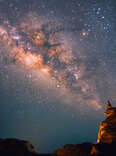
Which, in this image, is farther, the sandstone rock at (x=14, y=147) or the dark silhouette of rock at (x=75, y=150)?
the dark silhouette of rock at (x=75, y=150)

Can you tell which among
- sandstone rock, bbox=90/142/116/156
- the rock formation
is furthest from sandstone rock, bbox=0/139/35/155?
the rock formation

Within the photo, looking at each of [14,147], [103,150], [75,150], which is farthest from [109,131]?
[14,147]

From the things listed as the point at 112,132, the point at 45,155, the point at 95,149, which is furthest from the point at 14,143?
the point at 112,132

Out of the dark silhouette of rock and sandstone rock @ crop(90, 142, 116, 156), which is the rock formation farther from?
the dark silhouette of rock

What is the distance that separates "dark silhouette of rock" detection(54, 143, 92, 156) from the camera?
791 cm

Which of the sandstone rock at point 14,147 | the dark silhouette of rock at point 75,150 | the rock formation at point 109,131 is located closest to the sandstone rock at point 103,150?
the dark silhouette of rock at point 75,150

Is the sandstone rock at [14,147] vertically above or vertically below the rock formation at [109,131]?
above

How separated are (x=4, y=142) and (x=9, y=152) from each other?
0.80 m

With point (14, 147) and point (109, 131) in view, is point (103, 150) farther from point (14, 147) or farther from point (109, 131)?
point (14, 147)

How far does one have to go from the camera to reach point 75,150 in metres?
8.12

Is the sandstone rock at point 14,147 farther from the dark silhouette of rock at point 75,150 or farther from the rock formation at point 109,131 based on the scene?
the rock formation at point 109,131

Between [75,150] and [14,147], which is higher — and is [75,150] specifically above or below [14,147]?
below

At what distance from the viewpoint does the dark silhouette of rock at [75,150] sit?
791 cm

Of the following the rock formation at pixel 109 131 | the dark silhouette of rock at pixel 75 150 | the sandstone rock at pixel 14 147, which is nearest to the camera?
the sandstone rock at pixel 14 147
